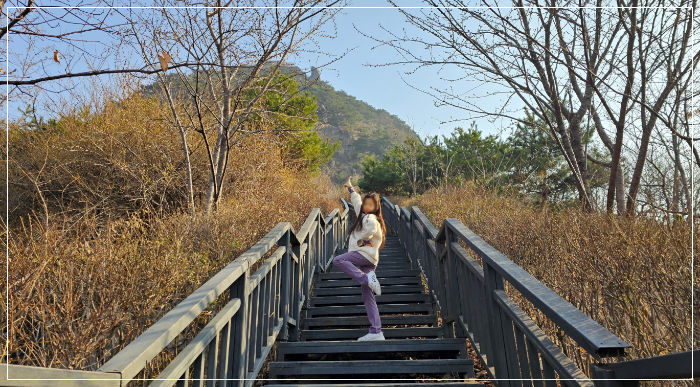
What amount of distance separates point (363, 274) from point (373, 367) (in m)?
1.08

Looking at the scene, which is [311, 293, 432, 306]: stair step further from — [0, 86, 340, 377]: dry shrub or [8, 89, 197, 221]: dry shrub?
[8, 89, 197, 221]: dry shrub

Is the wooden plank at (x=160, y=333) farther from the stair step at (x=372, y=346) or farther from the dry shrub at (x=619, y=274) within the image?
the dry shrub at (x=619, y=274)

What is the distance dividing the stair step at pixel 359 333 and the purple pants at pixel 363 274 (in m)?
0.20

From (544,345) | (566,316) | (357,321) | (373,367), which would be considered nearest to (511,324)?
(544,345)

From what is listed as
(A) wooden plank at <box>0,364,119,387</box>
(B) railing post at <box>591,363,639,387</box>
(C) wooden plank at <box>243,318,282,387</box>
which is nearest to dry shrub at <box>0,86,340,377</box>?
(C) wooden plank at <box>243,318,282,387</box>

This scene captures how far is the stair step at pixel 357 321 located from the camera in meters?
4.21

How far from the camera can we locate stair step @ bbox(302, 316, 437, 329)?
13.8 feet

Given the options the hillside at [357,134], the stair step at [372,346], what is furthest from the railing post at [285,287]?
the hillside at [357,134]

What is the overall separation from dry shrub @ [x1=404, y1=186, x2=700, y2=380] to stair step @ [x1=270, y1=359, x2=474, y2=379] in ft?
2.26

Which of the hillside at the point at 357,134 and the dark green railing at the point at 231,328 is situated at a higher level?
the hillside at the point at 357,134

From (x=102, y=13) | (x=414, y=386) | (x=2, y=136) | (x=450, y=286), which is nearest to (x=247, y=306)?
(x=414, y=386)

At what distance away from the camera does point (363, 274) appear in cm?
395

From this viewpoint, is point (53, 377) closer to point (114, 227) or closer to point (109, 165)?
point (114, 227)

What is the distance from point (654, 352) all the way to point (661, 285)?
380mm
